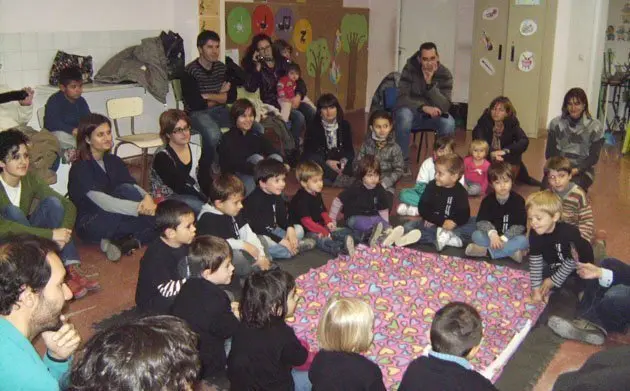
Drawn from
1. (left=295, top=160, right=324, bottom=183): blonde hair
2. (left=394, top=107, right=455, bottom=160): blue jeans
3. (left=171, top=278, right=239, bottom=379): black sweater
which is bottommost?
(left=171, top=278, right=239, bottom=379): black sweater

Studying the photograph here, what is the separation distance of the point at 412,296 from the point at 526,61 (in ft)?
18.8

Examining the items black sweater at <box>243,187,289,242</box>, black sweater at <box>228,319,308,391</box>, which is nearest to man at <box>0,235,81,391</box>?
black sweater at <box>228,319,308,391</box>

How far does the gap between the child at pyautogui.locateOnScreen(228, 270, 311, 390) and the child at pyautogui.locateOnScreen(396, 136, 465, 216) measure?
9.99 ft

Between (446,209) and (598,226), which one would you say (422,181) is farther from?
(598,226)

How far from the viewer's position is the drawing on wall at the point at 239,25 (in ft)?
25.3

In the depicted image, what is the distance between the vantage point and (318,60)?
932 centimetres

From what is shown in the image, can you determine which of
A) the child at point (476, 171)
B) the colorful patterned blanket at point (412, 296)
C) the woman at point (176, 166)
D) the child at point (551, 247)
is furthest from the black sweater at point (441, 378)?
the child at point (476, 171)

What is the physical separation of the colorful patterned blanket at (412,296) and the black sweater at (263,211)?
53 cm

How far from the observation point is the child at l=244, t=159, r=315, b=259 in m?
4.69

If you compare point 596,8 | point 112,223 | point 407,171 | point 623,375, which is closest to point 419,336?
point 623,375

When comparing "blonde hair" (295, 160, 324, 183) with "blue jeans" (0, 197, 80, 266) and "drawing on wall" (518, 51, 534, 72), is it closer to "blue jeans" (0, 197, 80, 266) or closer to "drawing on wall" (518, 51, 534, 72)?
"blue jeans" (0, 197, 80, 266)

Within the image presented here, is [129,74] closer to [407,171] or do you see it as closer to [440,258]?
[407,171]

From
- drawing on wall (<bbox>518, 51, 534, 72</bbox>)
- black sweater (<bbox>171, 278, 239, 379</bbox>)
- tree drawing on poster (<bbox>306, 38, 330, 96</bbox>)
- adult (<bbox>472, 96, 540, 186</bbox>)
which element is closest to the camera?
black sweater (<bbox>171, 278, 239, 379</bbox>)

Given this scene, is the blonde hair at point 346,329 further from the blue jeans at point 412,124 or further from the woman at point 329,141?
the blue jeans at point 412,124
